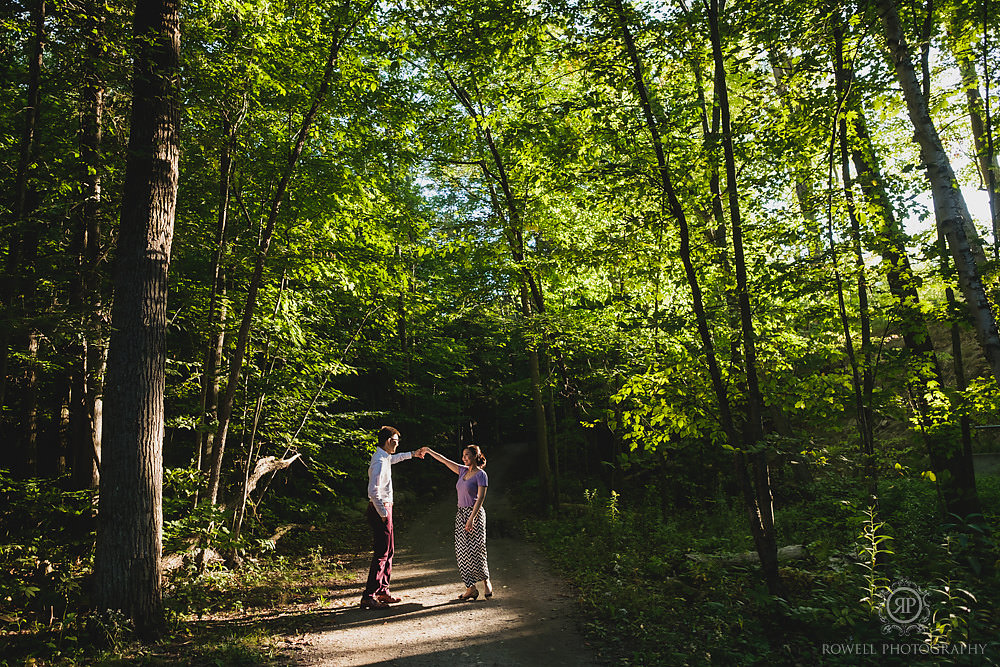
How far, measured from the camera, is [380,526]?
660 cm

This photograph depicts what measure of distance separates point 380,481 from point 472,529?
1340mm

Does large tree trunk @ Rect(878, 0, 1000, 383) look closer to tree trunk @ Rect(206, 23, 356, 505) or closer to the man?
the man

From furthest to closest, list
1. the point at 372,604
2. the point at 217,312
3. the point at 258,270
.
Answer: the point at 217,312, the point at 258,270, the point at 372,604

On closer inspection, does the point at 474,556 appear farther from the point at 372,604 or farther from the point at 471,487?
the point at 372,604

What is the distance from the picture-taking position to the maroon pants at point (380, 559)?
648cm

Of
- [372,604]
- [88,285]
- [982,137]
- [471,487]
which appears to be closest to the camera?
[372,604]

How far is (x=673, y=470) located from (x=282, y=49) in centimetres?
1311

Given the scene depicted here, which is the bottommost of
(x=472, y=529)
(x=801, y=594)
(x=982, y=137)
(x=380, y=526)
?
(x=801, y=594)

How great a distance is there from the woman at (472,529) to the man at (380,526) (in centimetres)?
85

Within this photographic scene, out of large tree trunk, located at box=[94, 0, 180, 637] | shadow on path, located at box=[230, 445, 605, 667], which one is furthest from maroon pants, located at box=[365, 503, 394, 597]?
large tree trunk, located at box=[94, 0, 180, 637]

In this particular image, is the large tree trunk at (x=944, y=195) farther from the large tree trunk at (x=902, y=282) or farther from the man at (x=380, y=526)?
the man at (x=380, y=526)

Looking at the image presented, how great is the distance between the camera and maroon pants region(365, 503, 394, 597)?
6.48 m

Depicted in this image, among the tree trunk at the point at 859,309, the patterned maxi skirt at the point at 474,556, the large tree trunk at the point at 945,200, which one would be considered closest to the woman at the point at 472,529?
the patterned maxi skirt at the point at 474,556

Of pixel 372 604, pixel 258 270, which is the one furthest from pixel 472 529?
pixel 258 270
